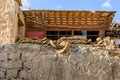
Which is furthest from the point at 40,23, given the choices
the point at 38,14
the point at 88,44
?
the point at 88,44

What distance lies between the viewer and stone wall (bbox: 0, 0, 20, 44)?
32.8 ft

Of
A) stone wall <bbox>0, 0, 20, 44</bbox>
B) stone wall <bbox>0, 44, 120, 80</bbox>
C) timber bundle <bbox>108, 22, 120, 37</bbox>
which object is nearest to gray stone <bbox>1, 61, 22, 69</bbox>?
stone wall <bbox>0, 44, 120, 80</bbox>

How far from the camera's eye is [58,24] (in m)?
12.7

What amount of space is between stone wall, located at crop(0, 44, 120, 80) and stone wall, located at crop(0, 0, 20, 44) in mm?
4158

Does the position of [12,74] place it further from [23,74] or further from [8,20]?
[8,20]

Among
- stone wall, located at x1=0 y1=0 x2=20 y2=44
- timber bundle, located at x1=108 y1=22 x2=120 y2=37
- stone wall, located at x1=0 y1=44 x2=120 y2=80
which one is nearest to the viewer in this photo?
stone wall, located at x1=0 y1=44 x2=120 y2=80

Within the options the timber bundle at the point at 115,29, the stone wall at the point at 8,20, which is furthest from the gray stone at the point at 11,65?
the timber bundle at the point at 115,29

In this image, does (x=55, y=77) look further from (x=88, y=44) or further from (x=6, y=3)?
(x=6, y=3)

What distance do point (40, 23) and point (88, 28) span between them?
2084mm

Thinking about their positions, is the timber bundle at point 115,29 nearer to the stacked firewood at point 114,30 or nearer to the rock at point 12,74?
the stacked firewood at point 114,30

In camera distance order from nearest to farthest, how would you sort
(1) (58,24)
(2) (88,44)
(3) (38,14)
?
1. (2) (88,44)
2. (3) (38,14)
3. (1) (58,24)

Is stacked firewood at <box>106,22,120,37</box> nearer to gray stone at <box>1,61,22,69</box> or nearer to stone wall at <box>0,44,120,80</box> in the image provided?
stone wall at <box>0,44,120,80</box>

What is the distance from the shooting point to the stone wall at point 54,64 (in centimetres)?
568

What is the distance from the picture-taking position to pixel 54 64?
225 inches
